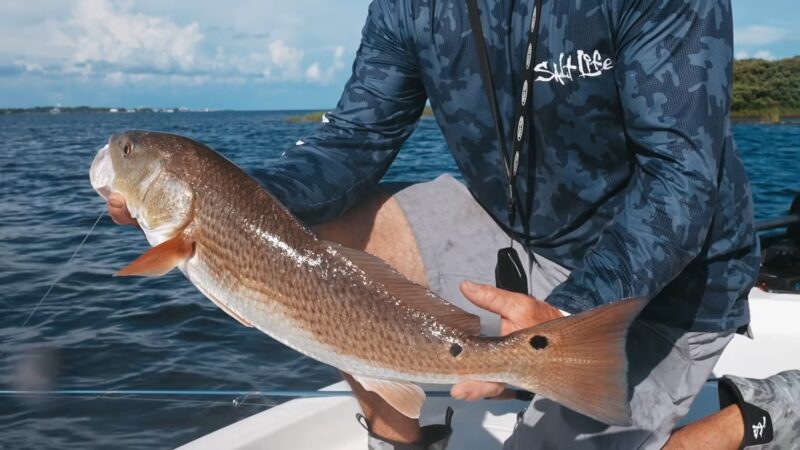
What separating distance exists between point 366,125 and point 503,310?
1.40 m

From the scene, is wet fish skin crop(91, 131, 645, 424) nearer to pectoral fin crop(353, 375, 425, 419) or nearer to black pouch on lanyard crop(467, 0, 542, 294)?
pectoral fin crop(353, 375, 425, 419)

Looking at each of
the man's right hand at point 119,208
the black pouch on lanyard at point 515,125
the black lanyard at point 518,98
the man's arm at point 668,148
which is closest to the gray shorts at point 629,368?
the black pouch on lanyard at point 515,125

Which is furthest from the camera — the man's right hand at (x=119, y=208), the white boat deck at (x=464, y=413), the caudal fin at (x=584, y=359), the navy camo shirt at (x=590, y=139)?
the white boat deck at (x=464, y=413)

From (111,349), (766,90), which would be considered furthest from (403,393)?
(766,90)

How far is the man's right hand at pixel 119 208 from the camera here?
2713 mm

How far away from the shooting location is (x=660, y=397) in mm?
2926

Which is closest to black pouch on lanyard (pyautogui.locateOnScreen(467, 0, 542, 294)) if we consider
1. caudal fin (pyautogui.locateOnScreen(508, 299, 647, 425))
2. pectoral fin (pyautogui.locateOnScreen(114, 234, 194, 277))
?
caudal fin (pyautogui.locateOnScreen(508, 299, 647, 425))

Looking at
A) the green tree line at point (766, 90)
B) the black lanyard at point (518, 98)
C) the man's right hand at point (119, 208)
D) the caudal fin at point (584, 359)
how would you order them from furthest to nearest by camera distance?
the green tree line at point (766, 90)
the black lanyard at point (518, 98)
the man's right hand at point (119, 208)
the caudal fin at point (584, 359)

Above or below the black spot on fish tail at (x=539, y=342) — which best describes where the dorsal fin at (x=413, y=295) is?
above

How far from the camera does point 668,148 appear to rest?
2525mm

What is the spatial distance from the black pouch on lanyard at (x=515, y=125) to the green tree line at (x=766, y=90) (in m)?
62.9

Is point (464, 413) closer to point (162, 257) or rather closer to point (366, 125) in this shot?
point (366, 125)

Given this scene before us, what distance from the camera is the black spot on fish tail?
221 cm

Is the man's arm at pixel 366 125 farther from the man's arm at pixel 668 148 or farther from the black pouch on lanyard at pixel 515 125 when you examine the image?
the man's arm at pixel 668 148
